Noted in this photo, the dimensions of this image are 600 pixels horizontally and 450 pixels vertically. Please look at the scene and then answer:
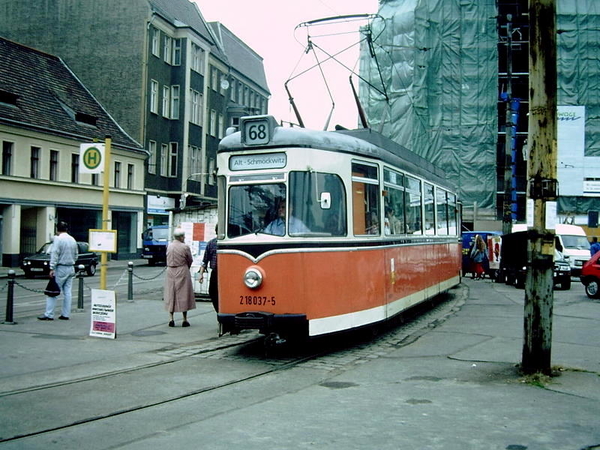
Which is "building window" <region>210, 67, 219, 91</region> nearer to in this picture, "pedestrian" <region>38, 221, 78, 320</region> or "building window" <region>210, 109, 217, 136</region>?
"building window" <region>210, 109, 217, 136</region>

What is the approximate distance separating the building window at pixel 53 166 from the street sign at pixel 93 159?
26.9m

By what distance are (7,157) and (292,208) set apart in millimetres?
28245

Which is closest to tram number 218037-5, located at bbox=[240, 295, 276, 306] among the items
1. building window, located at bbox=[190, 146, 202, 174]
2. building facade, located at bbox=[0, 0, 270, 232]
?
building facade, located at bbox=[0, 0, 270, 232]

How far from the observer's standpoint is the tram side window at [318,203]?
31.4ft

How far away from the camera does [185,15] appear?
54.4m

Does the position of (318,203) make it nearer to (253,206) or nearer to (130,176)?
(253,206)

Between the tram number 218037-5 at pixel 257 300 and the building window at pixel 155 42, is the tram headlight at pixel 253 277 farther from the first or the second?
the building window at pixel 155 42

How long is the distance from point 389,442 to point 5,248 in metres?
32.4

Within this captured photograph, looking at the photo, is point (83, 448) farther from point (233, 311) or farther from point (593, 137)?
point (593, 137)

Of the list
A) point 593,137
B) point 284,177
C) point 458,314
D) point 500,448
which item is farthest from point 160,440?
point 593,137

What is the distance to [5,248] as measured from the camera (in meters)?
34.4

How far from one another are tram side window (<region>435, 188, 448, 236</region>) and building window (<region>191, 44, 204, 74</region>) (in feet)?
121

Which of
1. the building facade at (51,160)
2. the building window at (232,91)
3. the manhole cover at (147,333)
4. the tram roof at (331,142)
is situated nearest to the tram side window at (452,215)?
the tram roof at (331,142)

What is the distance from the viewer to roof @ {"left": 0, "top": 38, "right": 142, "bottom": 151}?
35.6 meters
